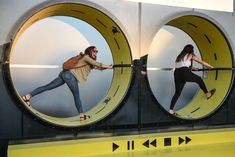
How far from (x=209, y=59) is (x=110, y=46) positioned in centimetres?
162

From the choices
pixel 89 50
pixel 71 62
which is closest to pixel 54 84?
pixel 71 62

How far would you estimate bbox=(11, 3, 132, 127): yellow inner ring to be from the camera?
423cm

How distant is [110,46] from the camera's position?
5016 mm

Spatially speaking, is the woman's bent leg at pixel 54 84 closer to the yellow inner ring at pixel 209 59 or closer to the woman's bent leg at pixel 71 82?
the woman's bent leg at pixel 71 82

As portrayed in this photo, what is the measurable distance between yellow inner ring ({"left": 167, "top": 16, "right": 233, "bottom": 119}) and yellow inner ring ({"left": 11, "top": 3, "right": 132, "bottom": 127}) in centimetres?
95

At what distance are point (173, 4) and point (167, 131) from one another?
1.58m

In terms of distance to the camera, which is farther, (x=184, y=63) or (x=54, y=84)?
(x=184, y=63)

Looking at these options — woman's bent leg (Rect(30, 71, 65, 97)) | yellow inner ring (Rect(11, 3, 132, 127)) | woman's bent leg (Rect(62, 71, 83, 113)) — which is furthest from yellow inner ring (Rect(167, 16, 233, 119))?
woman's bent leg (Rect(30, 71, 65, 97))

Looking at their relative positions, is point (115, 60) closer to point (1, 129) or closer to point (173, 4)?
point (173, 4)

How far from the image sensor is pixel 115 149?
167 inches

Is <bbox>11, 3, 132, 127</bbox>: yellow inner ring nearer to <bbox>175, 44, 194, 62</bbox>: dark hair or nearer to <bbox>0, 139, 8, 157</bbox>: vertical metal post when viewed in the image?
<bbox>0, 139, 8, 157</bbox>: vertical metal post

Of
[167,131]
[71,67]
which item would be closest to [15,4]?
[71,67]

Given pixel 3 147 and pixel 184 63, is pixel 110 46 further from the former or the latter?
pixel 3 147

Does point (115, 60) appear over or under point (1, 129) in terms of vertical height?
over
